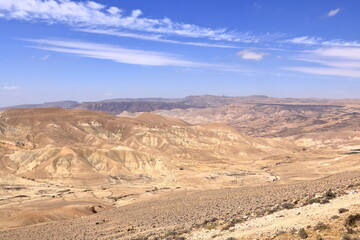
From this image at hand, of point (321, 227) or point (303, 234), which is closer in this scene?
point (303, 234)

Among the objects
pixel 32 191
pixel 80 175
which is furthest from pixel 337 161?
pixel 32 191

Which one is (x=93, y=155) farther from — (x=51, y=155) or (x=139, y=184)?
(x=139, y=184)

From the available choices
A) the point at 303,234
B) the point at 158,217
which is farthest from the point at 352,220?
the point at 158,217

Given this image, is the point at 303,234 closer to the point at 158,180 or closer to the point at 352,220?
the point at 352,220

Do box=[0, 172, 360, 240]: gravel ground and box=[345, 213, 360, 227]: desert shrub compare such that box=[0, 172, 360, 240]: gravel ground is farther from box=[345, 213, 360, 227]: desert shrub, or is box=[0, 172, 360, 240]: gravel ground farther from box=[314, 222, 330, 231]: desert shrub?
box=[345, 213, 360, 227]: desert shrub

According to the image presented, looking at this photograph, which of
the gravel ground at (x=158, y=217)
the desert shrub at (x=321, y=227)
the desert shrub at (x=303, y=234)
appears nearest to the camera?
the desert shrub at (x=303, y=234)

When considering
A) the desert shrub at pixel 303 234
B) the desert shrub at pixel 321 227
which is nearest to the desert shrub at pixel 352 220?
the desert shrub at pixel 321 227

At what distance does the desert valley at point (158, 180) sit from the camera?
24312mm

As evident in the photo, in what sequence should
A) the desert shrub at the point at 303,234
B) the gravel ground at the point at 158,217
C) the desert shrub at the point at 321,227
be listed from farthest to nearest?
the gravel ground at the point at 158,217, the desert shrub at the point at 321,227, the desert shrub at the point at 303,234

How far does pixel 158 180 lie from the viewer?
93000 millimetres

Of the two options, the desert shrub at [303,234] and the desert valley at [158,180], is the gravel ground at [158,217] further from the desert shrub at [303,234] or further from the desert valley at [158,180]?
the desert shrub at [303,234]

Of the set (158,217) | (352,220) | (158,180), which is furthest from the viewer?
(158,180)

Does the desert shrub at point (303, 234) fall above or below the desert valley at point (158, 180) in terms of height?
above

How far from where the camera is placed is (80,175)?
9144cm
